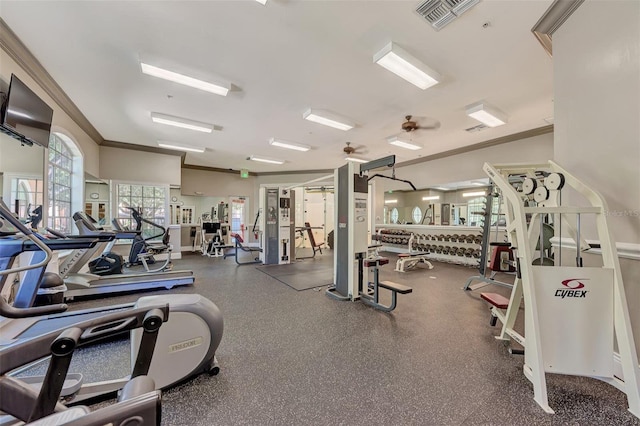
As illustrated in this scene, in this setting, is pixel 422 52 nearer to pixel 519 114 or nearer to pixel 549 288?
→ pixel 549 288

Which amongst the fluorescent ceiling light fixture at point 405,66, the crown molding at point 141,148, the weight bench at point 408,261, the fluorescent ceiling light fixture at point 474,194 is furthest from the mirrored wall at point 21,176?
the fluorescent ceiling light fixture at point 474,194

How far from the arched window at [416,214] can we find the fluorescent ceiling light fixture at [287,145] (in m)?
5.81

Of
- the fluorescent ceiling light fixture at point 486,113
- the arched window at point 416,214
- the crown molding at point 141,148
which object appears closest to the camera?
the fluorescent ceiling light fixture at point 486,113

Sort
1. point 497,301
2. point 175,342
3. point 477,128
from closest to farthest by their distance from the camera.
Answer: point 175,342 < point 497,301 < point 477,128

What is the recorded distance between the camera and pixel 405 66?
327 cm

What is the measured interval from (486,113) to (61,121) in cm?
759

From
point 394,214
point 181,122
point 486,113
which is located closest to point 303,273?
point 181,122

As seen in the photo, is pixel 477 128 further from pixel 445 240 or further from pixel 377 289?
pixel 377 289

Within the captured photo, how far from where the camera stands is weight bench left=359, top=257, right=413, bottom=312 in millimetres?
3275

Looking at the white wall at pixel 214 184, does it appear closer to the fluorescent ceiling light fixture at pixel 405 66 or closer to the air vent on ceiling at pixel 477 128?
the air vent on ceiling at pixel 477 128

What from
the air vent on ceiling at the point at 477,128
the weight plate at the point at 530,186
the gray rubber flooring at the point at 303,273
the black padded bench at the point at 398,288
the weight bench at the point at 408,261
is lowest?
the gray rubber flooring at the point at 303,273

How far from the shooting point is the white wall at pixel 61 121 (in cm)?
292

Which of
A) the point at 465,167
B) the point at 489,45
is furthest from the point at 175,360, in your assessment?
the point at 465,167

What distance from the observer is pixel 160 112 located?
4863 millimetres
